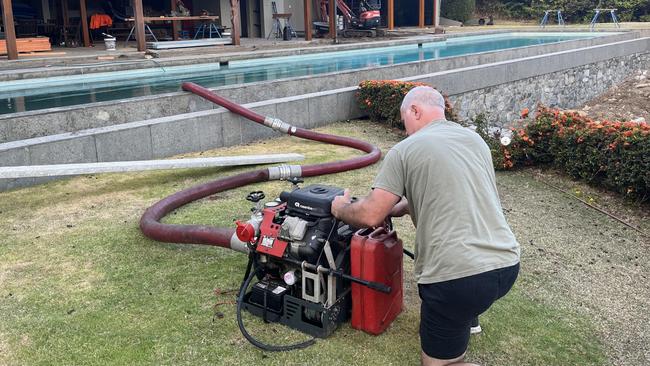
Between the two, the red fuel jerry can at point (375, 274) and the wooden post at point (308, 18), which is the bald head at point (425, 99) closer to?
the red fuel jerry can at point (375, 274)

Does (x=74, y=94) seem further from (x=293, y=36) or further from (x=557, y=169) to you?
(x=293, y=36)

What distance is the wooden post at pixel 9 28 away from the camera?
1215cm

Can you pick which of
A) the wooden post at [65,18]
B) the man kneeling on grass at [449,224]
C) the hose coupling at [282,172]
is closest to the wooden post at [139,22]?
the wooden post at [65,18]

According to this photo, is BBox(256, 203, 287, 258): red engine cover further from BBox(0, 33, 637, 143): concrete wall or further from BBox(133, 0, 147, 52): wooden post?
BBox(133, 0, 147, 52): wooden post

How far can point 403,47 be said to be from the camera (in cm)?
1977

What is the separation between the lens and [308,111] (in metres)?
8.62

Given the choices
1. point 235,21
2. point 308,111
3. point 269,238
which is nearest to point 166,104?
point 308,111

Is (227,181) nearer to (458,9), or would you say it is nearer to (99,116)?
(99,116)

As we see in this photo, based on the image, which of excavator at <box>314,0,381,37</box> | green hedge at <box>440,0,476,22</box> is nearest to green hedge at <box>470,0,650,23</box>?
green hedge at <box>440,0,476,22</box>

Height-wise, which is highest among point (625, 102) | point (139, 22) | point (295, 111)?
point (139, 22)

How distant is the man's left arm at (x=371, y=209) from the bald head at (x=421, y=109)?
0.36m

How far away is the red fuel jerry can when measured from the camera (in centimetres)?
299

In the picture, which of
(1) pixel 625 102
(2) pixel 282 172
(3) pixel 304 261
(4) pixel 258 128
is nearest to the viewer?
(3) pixel 304 261

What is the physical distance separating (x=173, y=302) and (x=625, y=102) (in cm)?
1525
